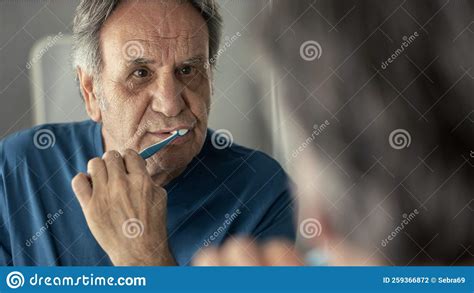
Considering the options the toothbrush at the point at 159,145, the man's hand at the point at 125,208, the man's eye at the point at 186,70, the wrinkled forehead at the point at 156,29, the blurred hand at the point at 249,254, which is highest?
the wrinkled forehead at the point at 156,29

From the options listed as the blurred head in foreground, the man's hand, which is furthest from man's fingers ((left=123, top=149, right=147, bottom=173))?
the blurred head in foreground

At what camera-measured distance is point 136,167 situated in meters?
1.17

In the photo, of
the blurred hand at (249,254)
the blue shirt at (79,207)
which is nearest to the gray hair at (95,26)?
the blue shirt at (79,207)

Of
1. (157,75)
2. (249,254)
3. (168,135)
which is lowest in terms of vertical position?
(249,254)

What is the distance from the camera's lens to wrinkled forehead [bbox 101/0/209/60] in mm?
1184

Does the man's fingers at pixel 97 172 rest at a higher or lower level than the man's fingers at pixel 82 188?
higher

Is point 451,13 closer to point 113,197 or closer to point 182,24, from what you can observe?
point 182,24

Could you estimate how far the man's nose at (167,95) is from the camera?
118 centimetres

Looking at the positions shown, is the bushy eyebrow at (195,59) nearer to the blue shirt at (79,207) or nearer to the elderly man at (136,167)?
the elderly man at (136,167)

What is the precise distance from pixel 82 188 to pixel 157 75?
0.76ft

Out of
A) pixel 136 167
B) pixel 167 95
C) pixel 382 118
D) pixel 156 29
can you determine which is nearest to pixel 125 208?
pixel 136 167

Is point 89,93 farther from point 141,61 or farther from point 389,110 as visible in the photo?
point 389,110

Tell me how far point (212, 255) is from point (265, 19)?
42 centimetres
